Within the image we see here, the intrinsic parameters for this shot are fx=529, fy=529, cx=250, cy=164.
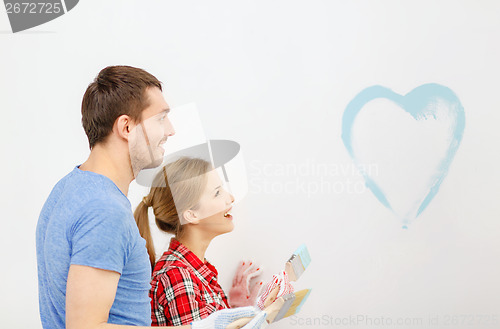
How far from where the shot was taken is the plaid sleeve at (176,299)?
1250 mm

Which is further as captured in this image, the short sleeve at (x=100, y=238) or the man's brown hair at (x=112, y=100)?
the man's brown hair at (x=112, y=100)

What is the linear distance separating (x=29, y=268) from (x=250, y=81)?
0.86 meters

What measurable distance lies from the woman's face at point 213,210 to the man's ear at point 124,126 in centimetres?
48

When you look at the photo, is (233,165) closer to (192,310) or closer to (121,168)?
(192,310)

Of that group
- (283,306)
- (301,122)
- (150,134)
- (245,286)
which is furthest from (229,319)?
(301,122)

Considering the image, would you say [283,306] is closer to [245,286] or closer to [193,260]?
[193,260]

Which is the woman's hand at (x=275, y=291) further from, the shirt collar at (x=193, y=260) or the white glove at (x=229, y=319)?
the shirt collar at (x=193, y=260)

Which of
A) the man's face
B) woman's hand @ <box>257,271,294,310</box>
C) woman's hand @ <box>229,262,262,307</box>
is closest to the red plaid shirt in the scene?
woman's hand @ <box>257,271,294,310</box>

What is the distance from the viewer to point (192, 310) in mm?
1250

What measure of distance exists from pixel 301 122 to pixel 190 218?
49 centimetres

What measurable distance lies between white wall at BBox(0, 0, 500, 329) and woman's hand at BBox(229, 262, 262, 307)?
35 mm

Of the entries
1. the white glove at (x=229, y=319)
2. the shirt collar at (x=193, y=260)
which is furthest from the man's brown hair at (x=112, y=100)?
the shirt collar at (x=193, y=260)

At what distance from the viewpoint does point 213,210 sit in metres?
1.42

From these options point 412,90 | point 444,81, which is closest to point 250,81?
point 412,90
